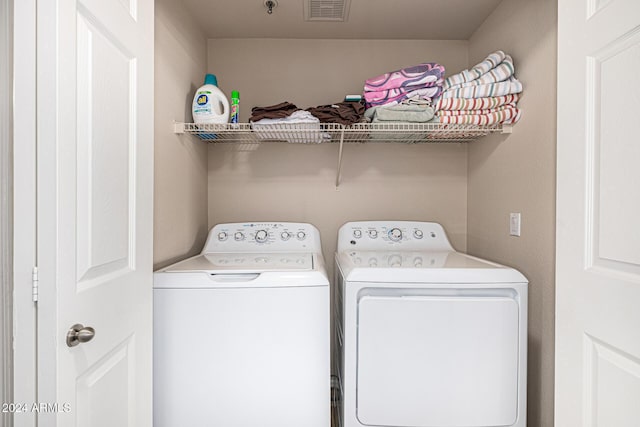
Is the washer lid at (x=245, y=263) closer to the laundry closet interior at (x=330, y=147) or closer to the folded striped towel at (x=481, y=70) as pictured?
the laundry closet interior at (x=330, y=147)

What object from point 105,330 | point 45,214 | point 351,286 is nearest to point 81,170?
point 45,214

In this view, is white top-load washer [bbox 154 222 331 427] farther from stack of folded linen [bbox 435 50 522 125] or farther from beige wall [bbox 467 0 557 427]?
stack of folded linen [bbox 435 50 522 125]

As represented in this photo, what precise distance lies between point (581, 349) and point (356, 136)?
143 cm

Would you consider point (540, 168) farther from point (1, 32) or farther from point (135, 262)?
point (1, 32)

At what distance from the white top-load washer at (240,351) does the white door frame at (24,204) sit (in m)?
0.61

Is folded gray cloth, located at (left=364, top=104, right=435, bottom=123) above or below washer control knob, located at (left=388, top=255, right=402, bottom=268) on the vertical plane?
above

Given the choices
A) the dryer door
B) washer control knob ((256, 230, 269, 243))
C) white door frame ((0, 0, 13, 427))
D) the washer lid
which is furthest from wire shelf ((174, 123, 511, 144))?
white door frame ((0, 0, 13, 427))

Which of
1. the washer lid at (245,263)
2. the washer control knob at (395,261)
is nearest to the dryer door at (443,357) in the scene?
the washer control knob at (395,261)

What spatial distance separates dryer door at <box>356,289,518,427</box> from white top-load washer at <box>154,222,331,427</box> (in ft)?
0.72

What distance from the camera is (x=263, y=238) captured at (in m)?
2.04

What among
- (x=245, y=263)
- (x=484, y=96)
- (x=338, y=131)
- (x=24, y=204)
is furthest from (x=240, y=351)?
(x=484, y=96)

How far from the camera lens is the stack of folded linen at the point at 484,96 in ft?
5.59

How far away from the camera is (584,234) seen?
41.4 inches

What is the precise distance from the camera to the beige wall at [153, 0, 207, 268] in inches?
63.3
